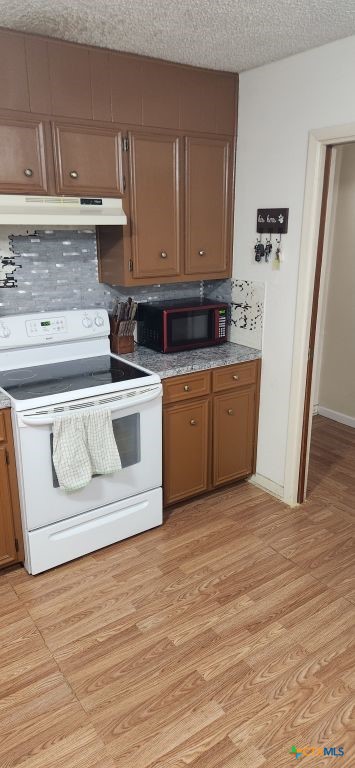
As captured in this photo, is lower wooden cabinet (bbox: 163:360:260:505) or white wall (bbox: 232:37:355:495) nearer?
white wall (bbox: 232:37:355:495)

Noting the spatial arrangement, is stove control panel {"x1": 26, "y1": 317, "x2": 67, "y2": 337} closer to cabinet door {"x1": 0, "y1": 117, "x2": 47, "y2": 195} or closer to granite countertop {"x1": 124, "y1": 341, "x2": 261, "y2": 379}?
granite countertop {"x1": 124, "y1": 341, "x2": 261, "y2": 379}

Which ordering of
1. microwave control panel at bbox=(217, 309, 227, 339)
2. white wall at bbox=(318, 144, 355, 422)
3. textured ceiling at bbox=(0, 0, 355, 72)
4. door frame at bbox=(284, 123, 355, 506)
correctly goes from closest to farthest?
textured ceiling at bbox=(0, 0, 355, 72), door frame at bbox=(284, 123, 355, 506), microwave control panel at bbox=(217, 309, 227, 339), white wall at bbox=(318, 144, 355, 422)

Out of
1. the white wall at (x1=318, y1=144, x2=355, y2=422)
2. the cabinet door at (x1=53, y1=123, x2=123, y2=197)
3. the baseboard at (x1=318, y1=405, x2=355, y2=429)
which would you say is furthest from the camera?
the baseboard at (x1=318, y1=405, x2=355, y2=429)

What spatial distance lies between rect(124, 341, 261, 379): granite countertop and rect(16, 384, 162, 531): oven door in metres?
0.18

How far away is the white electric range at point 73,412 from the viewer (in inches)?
91.4

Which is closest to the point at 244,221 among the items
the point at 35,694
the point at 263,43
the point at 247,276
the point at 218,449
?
the point at 247,276

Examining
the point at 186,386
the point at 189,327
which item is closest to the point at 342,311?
the point at 189,327

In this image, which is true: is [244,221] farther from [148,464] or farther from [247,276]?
[148,464]

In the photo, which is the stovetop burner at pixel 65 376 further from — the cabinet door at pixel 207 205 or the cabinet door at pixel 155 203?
the cabinet door at pixel 207 205

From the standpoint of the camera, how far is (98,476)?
2.55 m

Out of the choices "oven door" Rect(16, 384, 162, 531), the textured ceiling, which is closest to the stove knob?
"oven door" Rect(16, 384, 162, 531)

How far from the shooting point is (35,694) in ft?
6.24

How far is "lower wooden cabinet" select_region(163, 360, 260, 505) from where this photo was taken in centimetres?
286

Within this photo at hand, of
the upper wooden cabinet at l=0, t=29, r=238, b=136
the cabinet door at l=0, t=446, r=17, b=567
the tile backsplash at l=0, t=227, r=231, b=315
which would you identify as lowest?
the cabinet door at l=0, t=446, r=17, b=567
